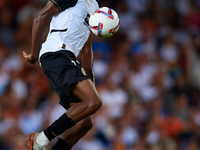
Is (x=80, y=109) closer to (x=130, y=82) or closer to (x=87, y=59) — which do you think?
(x=87, y=59)

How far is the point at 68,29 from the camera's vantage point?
4098 millimetres

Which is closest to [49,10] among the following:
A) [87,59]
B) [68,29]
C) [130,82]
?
[68,29]

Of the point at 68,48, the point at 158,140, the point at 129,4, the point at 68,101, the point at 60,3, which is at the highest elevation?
the point at 60,3

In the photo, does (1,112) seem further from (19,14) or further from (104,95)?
(19,14)

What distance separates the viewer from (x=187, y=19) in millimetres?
10688

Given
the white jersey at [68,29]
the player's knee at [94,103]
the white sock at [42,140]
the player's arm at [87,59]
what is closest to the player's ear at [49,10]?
the white jersey at [68,29]

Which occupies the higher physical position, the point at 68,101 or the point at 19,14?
the point at 68,101

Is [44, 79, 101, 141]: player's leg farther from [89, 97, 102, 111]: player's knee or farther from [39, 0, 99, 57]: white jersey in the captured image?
[39, 0, 99, 57]: white jersey

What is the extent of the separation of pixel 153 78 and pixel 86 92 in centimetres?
519

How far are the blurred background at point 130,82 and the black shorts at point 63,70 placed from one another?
2906 millimetres

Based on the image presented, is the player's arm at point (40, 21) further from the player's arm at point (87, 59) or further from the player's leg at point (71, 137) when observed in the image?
the player's leg at point (71, 137)

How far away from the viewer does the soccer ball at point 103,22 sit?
3.97 m

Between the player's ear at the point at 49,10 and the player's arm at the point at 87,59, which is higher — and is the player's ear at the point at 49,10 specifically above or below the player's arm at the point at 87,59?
above

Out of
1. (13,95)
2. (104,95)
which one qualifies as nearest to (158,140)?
(104,95)
